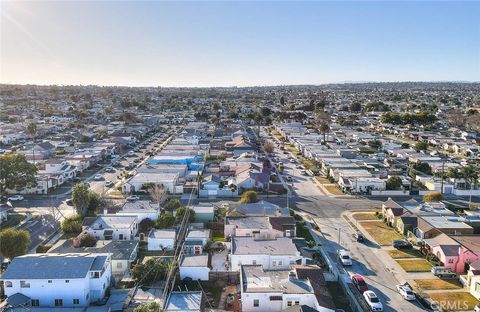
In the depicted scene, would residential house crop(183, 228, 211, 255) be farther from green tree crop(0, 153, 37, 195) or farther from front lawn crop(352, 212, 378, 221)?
green tree crop(0, 153, 37, 195)

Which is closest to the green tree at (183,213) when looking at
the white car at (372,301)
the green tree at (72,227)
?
the green tree at (72,227)

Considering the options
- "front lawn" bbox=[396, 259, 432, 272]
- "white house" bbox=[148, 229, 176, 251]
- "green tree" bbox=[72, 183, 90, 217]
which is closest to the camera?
"front lawn" bbox=[396, 259, 432, 272]

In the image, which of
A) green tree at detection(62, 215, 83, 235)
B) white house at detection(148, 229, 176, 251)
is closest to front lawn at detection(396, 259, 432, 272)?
white house at detection(148, 229, 176, 251)

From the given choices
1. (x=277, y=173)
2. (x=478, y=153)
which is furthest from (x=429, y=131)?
(x=277, y=173)

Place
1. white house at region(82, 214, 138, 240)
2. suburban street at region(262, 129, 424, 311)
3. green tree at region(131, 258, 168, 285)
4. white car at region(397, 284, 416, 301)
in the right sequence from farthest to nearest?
1. white house at region(82, 214, 138, 240)
2. suburban street at region(262, 129, 424, 311)
3. green tree at region(131, 258, 168, 285)
4. white car at region(397, 284, 416, 301)

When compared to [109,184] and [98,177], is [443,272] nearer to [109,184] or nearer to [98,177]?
[109,184]

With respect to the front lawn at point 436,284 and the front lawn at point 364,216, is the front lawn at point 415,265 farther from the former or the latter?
the front lawn at point 364,216

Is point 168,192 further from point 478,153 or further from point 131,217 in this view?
point 478,153
